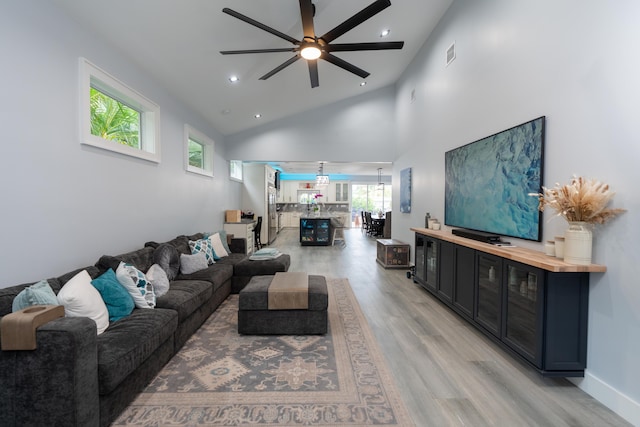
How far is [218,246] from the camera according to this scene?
185 inches

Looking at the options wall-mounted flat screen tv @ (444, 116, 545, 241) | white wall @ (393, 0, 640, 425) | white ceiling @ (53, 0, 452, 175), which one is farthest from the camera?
white ceiling @ (53, 0, 452, 175)

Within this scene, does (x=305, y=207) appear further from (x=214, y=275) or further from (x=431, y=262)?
(x=214, y=275)

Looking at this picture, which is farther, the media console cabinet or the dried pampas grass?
the media console cabinet

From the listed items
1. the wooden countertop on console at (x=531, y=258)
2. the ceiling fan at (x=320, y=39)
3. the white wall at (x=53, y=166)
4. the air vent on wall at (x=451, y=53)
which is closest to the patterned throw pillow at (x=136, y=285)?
the white wall at (x=53, y=166)

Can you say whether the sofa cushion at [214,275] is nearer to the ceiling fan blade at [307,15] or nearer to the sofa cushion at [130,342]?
the sofa cushion at [130,342]

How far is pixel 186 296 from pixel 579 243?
3236mm

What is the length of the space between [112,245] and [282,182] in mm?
11197

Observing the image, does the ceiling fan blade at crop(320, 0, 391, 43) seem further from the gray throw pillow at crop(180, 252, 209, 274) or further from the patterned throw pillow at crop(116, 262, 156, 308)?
the gray throw pillow at crop(180, 252, 209, 274)

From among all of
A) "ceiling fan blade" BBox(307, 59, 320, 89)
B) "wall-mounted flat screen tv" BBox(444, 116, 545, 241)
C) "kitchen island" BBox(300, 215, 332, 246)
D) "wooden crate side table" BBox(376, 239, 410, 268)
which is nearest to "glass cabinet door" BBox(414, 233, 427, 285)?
"wall-mounted flat screen tv" BBox(444, 116, 545, 241)

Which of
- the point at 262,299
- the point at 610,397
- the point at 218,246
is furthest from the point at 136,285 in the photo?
the point at 610,397

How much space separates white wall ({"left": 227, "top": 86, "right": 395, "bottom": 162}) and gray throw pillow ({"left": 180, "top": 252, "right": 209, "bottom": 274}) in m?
3.62

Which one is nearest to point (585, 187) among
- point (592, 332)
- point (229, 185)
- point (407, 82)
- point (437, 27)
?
point (592, 332)

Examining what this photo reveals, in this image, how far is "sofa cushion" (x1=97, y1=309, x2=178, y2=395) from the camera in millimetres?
1654

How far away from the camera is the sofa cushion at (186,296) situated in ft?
8.55
